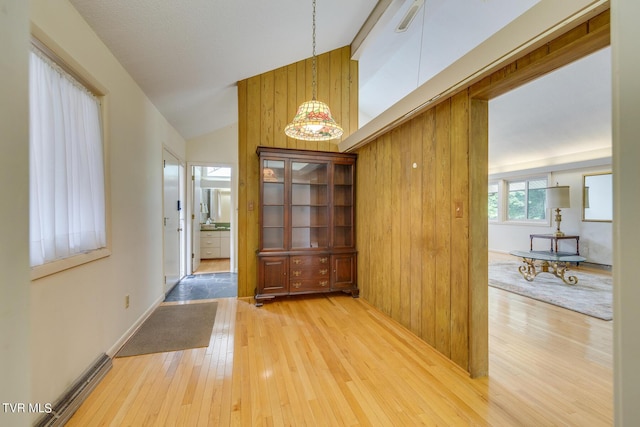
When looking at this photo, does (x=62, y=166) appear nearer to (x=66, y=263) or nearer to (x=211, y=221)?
(x=66, y=263)

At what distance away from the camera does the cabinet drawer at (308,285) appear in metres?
3.33

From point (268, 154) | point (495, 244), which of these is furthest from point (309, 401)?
point (495, 244)

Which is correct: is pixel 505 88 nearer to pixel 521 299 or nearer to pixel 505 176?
pixel 521 299

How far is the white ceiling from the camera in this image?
78.9 inches

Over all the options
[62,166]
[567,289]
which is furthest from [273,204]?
[567,289]

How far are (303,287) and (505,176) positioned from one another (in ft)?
21.0

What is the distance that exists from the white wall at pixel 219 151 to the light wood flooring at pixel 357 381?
2.66 meters

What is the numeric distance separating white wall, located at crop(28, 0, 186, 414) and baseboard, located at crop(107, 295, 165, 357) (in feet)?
0.09

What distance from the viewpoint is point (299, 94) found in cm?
375

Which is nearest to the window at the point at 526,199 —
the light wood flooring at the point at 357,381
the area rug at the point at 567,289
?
the area rug at the point at 567,289

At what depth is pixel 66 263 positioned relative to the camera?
61.3 inches

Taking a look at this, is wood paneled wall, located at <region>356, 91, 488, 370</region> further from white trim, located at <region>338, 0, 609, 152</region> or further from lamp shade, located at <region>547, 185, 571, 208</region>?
lamp shade, located at <region>547, 185, 571, 208</region>

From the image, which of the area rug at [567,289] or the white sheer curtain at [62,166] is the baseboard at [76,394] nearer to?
the white sheer curtain at [62,166]

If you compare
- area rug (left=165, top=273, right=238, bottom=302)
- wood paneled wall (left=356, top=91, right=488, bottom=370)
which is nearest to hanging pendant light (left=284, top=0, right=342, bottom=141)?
wood paneled wall (left=356, top=91, right=488, bottom=370)
